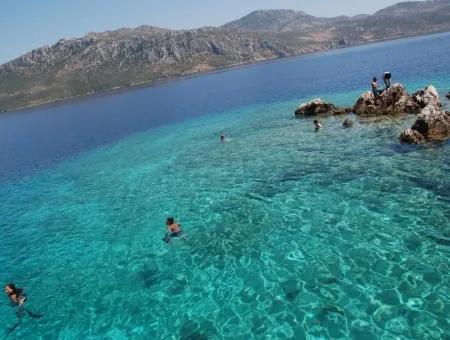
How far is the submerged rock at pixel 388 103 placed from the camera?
167 ft

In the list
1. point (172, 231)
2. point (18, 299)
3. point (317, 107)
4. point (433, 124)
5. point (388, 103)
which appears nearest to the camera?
point (18, 299)

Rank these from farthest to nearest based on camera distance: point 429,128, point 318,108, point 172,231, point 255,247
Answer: point 318,108 → point 429,128 → point 172,231 → point 255,247

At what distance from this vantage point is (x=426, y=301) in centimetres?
1711

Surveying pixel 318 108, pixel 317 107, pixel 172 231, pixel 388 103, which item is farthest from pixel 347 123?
pixel 172 231

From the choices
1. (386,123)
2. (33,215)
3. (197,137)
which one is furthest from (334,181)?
(197,137)

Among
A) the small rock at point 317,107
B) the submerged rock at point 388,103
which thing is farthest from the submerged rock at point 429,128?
the small rock at point 317,107

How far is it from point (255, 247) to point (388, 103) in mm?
38641

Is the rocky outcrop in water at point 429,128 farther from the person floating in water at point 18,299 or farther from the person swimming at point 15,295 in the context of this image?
the person swimming at point 15,295

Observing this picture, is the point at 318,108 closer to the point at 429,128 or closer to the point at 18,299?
the point at 429,128

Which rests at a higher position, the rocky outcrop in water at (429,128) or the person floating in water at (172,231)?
the rocky outcrop in water at (429,128)

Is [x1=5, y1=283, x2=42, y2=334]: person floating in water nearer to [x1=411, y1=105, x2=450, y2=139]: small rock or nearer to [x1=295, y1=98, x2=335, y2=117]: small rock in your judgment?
[x1=411, y1=105, x2=450, y2=139]: small rock

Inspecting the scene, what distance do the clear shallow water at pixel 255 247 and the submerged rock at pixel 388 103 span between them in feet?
18.1

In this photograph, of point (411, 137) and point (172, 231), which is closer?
point (172, 231)

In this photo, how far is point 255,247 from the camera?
2481 cm
